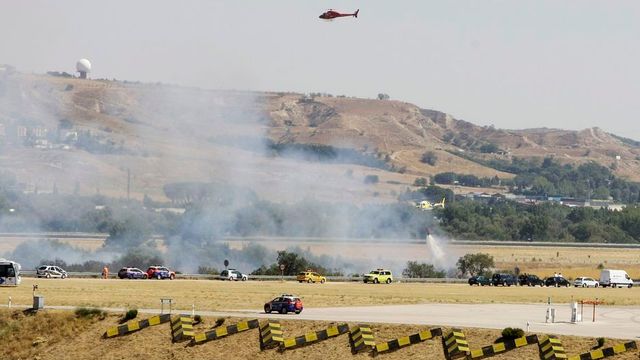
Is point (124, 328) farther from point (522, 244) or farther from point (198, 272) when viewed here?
point (522, 244)

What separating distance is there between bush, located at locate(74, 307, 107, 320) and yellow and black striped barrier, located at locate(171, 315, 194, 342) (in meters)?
5.64

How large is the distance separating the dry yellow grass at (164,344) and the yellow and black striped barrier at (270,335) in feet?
1.44

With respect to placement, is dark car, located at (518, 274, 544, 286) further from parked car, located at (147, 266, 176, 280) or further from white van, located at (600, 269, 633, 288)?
parked car, located at (147, 266, 176, 280)

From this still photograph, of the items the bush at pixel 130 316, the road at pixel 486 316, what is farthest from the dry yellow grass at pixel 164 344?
the road at pixel 486 316

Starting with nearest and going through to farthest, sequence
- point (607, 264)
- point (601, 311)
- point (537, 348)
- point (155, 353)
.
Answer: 1. point (537, 348)
2. point (155, 353)
3. point (601, 311)
4. point (607, 264)

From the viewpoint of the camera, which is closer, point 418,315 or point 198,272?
point 418,315

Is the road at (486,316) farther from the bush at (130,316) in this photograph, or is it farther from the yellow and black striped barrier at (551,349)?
the yellow and black striped barrier at (551,349)

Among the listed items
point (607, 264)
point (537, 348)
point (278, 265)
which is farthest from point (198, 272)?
point (537, 348)

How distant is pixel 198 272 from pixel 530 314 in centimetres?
7123

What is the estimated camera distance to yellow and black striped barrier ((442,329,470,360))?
64500 mm

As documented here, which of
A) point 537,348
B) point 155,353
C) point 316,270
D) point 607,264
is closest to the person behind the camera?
point 537,348

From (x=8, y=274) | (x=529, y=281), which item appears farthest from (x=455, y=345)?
(x=529, y=281)

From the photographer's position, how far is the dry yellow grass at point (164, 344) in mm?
66250

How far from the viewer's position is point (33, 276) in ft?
416
